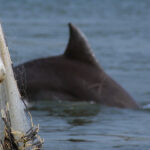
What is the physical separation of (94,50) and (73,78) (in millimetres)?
7183

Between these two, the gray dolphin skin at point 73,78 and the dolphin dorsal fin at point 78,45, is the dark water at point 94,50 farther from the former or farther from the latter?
the dolphin dorsal fin at point 78,45

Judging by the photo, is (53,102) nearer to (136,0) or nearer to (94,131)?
(94,131)

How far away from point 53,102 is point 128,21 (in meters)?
14.4

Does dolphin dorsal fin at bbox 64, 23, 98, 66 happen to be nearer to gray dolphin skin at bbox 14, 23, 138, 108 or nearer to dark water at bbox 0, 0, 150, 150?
gray dolphin skin at bbox 14, 23, 138, 108

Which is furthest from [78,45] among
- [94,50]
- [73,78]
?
[94,50]

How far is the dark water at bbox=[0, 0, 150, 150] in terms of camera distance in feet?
17.8

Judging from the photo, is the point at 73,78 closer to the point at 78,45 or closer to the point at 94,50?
the point at 78,45

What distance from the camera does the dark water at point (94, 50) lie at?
5.43m

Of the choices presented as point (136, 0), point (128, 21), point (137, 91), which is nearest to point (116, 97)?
point (137, 91)

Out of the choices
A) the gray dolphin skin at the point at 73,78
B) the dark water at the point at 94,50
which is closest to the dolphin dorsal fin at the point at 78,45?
the gray dolphin skin at the point at 73,78

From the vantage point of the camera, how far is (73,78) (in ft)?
27.2

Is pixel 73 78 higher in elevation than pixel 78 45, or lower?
lower

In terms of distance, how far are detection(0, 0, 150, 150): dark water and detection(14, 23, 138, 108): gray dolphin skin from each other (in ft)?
0.87

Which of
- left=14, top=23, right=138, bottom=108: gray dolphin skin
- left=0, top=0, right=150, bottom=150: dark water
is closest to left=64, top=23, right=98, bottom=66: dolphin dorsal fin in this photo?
left=14, top=23, right=138, bottom=108: gray dolphin skin
